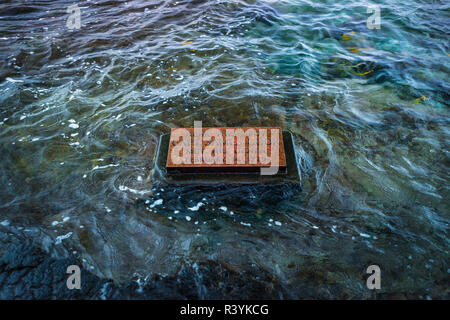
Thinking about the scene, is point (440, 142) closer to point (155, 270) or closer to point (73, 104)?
point (155, 270)

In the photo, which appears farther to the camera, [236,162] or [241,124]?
[241,124]

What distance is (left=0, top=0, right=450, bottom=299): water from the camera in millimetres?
3291

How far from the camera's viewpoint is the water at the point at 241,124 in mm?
3291

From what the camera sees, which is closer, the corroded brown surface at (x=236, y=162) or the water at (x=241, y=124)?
the water at (x=241, y=124)

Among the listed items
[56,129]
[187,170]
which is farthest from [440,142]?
[56,129]

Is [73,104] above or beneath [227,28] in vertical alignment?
beneath

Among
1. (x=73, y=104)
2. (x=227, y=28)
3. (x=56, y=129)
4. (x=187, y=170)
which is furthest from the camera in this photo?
(x=227, y=28)

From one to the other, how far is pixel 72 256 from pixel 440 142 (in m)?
5.54

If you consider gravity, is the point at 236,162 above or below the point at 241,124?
above

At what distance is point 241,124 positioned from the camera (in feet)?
16.2

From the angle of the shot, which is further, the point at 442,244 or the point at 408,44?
the point at 408,44

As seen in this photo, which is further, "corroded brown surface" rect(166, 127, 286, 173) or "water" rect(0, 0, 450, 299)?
"corroded brown surface" rect(166, 127, 286, 173)

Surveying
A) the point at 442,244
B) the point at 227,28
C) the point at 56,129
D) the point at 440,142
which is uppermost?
the point at 227,28

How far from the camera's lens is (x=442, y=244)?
10.9 ft
